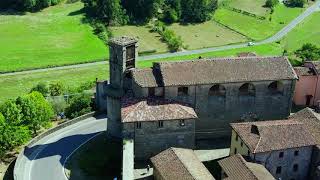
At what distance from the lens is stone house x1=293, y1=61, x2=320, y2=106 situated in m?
83.6

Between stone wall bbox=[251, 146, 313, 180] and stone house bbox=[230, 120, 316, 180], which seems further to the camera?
stone wall bbox=[251, 146, 313, 180]

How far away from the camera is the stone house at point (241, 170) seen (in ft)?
201

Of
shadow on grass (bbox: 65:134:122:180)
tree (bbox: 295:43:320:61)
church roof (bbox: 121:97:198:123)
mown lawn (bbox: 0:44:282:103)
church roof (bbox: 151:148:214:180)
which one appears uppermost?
church roof (bbox: 121:97:198:123)

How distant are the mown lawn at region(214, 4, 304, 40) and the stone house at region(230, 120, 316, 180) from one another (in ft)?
233

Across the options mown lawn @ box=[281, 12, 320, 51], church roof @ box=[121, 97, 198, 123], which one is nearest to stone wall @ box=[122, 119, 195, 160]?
church roof @ box=[121, 97, 198, 123]

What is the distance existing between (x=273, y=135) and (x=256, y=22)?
87.1 metres

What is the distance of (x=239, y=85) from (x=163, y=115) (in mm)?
12195

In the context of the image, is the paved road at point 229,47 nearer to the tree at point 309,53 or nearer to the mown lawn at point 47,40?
the mown lawn at point 47,40

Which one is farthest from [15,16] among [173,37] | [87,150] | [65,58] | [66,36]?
[87,150]

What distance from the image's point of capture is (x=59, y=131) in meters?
82.1

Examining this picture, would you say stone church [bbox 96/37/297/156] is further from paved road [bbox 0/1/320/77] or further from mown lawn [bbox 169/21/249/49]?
mown lawn [bbox 169/21/249/49]

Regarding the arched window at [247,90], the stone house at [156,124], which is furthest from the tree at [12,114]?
the arched window at [247,90]

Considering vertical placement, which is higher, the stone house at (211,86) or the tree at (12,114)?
the stone house at (211,86)

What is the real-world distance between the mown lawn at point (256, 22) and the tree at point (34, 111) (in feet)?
232
